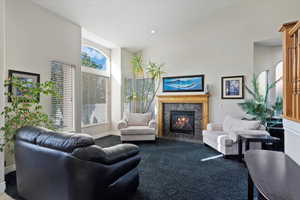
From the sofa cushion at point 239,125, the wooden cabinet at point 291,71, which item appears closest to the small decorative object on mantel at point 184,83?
the sofa cushion at point 239,125

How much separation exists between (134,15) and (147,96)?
8.74 feet

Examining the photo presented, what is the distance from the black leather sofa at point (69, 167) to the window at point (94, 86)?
3.13m

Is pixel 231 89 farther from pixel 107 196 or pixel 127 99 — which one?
pixel 107 196

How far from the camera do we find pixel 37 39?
3312 mm

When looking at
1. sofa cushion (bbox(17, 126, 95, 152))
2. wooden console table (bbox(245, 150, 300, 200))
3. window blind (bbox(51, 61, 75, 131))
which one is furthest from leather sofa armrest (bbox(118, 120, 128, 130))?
wooden console table (bbox(245, 150, 300, 200))

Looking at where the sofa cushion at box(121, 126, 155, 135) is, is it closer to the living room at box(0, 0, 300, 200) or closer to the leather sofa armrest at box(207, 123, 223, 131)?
the living room at box(0, 0, 300, 200)

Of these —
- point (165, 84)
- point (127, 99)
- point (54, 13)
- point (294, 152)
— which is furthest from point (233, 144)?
point (54, 13)

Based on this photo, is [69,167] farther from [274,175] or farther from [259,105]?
[259,105]

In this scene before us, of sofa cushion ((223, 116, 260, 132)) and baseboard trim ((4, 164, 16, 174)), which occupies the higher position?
sofa cushion ((223, 116, 260, 132))

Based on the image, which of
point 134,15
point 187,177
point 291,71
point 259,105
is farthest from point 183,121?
point 291,71

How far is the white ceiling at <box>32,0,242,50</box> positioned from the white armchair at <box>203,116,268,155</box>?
3029 mm

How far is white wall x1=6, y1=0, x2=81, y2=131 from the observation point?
115 inches

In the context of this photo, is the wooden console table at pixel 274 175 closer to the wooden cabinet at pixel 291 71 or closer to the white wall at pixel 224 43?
the wooden cabinet at pixel 291 71

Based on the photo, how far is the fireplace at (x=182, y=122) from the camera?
16.9 feet
